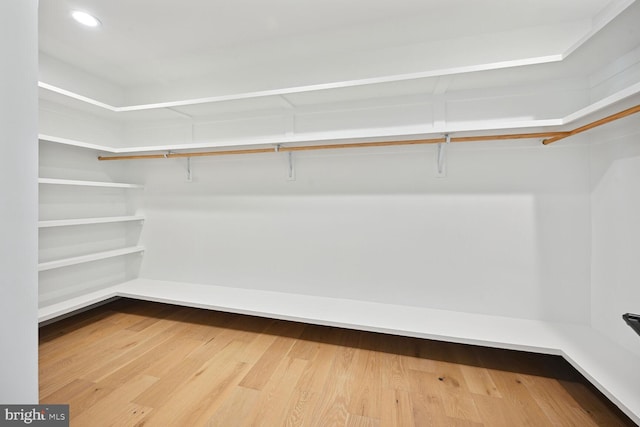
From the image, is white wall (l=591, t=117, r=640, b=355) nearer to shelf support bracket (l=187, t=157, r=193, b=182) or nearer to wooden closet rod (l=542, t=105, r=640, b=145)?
wooden closet rod (l=542, t=105, r=640, b=145)

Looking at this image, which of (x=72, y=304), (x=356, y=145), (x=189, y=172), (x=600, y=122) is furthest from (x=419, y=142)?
(x=72, y=304)

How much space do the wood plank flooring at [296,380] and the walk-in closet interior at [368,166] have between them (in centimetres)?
22

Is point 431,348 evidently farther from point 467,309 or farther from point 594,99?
point 594,99

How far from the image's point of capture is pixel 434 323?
1.73m

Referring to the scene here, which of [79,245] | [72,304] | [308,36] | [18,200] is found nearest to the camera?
[18,200]

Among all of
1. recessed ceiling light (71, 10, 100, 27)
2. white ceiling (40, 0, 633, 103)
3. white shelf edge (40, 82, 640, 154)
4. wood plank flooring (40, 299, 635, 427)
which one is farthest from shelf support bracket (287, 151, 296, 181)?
A: recessed ceiling light (71, 10, 100, 27)

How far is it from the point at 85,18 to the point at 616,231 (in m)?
3.34

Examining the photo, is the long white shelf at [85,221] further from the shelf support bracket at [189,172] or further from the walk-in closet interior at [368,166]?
the shelf support bracket at [189,172]

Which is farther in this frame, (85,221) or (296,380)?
(85,221)

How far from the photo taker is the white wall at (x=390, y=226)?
1752mm

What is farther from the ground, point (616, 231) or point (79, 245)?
point (616, 231)

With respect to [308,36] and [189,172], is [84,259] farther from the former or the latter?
[308,36]

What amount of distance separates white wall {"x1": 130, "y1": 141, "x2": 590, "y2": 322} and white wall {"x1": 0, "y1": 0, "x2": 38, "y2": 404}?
60.6 inches

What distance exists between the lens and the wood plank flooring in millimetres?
1262
